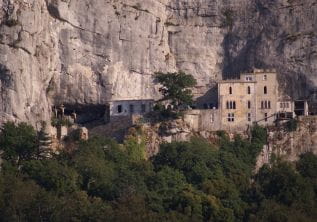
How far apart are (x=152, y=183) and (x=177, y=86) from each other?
323 inches

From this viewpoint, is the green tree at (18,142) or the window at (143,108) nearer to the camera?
the green tree at (18,142)

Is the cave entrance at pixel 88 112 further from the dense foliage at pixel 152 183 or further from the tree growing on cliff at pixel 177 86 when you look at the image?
the dense foliage at pixel 152 183

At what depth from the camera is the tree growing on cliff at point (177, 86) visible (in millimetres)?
129250

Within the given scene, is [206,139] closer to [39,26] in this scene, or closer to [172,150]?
[172,150]

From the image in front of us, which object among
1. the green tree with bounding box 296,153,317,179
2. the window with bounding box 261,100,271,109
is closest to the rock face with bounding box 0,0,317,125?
the window with bounding box 261,100,271,109

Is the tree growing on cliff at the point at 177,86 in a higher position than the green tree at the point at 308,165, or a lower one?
higher

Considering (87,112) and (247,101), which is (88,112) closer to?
(87,112)

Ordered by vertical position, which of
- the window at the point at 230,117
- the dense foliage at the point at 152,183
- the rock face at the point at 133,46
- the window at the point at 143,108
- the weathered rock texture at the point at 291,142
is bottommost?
the dense foliage at the point at 152,183

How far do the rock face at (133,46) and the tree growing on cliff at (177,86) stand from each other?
2.43 meters

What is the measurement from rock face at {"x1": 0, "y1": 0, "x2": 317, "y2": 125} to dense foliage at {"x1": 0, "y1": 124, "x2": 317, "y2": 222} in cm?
407

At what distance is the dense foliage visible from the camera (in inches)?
4705

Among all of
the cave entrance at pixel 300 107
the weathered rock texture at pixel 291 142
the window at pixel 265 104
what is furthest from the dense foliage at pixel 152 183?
the cave entrance at pixel 300 107

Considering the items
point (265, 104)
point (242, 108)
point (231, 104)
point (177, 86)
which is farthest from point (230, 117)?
point (177, 86)

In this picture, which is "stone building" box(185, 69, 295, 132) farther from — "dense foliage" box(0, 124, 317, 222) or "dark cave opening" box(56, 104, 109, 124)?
"dark cave opening" box(56, 104, 109, 124)
